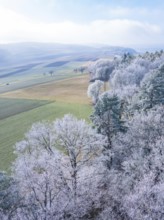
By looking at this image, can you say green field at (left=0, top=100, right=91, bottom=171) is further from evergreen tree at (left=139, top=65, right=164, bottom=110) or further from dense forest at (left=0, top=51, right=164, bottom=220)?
evergreen tree at (left=139, top=65, right=164, bottom=110)

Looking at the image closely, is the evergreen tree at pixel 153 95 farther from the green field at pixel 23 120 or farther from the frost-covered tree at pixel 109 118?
the green field at pixel 23 120

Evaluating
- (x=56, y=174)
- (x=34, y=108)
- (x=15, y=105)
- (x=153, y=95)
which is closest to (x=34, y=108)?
(x=34, y=108)

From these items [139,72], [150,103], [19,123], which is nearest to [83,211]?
[150,103]

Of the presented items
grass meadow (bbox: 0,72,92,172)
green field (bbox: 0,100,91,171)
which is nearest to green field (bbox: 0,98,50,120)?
grass meadow (bbox: 0,72,92,172)

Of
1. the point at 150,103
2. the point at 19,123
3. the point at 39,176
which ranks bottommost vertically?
the point at 19,123

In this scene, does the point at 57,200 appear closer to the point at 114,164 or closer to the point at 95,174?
the point at 95,174

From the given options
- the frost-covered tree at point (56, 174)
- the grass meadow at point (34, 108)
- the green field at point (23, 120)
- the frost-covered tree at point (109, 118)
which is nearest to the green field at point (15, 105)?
the grass meadow at point (34, 108)
